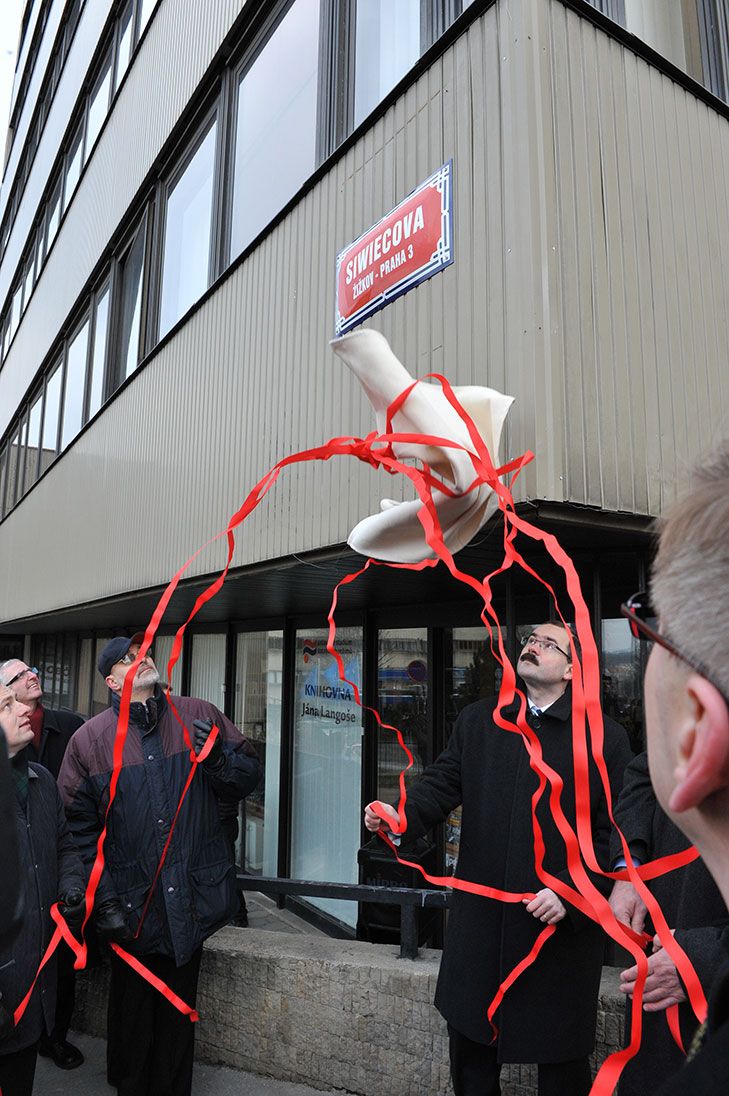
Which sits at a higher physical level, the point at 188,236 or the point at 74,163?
the point at 74,163

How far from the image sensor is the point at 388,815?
288 cm

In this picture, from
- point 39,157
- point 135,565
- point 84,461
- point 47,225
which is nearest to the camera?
point 135,565

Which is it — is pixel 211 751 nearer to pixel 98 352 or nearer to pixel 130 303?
pixel 130 303

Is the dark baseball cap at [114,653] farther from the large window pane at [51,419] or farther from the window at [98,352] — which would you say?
the large window pane at [51,419]

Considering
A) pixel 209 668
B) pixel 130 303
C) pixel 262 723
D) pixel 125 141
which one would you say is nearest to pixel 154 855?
pixel 262 723

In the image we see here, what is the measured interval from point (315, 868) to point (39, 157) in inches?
663

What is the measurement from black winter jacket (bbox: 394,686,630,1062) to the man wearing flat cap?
1.08 metres

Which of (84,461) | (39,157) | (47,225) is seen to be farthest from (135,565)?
(39,157)

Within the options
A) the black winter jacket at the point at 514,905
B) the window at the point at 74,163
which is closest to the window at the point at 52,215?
the window at the point at 74,163

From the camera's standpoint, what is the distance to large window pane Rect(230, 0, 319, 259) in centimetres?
534

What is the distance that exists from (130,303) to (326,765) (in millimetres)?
5584

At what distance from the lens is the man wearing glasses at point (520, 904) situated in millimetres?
2758

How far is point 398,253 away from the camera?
3.94 m

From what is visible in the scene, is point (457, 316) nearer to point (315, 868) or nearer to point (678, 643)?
point (678, 643)
